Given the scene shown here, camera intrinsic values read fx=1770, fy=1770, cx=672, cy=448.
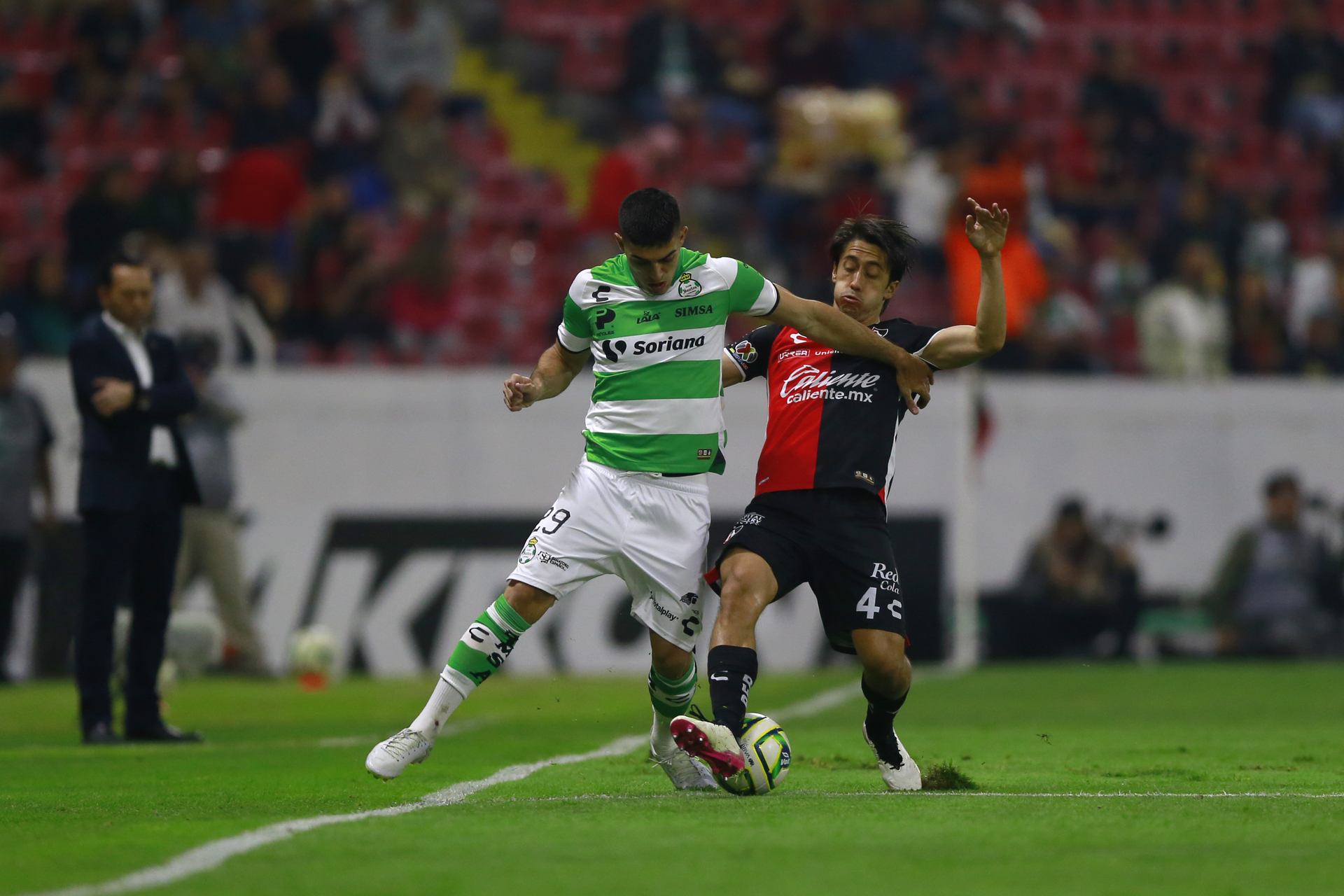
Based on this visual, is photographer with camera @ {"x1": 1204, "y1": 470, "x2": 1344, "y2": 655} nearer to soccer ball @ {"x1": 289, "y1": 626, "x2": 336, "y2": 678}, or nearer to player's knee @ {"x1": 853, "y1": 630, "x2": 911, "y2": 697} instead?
soccer ball @ {"x1": 289, "y1": 626, "x2": 336, "y2": 678}

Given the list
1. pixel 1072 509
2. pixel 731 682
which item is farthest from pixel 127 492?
pixel 1072 509

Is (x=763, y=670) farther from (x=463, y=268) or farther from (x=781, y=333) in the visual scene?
(x=781, y=333)

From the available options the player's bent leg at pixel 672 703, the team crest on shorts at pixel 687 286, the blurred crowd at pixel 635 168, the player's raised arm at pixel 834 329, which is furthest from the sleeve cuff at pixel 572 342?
the blurred crowd at pixel 635 168

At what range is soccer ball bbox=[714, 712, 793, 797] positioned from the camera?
607 cm

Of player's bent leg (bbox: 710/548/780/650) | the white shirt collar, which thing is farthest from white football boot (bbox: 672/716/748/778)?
the white shirt collar

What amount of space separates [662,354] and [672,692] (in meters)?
1.29

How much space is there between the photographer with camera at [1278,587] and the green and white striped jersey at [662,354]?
1071 cm

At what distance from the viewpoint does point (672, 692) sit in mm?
6723

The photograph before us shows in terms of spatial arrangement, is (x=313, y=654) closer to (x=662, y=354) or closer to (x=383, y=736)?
(x=383, y=736)

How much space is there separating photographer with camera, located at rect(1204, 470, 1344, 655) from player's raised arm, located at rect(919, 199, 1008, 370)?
10213 millimetres

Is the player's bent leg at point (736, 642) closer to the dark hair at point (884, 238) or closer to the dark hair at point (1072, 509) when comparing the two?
the dark hair at point (884, 238)

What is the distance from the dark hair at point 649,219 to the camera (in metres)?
6.29

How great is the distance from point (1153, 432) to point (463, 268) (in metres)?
7.02

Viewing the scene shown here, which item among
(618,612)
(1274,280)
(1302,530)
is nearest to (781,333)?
(618,612)
